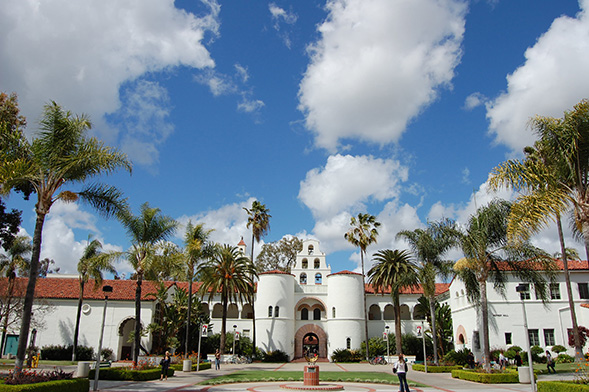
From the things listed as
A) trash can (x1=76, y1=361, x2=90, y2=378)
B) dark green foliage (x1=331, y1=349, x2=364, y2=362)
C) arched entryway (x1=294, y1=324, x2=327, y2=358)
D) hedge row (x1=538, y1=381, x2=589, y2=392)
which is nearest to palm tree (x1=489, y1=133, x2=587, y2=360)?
hedge row (x1=538, y1=381, x2=589, y2=392)

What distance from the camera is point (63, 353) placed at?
40.1 m

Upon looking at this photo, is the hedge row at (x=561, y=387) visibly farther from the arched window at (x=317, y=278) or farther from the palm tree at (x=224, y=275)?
the arched window at (x=317, y=278)

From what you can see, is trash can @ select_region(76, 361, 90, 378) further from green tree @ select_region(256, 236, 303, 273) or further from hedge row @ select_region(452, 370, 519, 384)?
green tree @ select_region(256, 236, 303, 273)

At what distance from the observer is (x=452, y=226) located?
25.9 meters

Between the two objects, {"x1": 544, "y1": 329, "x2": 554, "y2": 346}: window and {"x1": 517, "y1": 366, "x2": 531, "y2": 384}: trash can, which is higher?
{"x1": 544, "y1": 329, "x2": 554, "y2": 346}: window

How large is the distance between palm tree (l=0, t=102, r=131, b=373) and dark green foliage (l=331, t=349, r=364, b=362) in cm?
3556

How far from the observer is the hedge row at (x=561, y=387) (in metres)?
12.0


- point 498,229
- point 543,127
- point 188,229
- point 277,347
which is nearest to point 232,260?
point 188,229

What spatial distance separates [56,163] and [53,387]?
7.57m

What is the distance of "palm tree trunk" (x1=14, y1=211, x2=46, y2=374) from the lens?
44.6 ft

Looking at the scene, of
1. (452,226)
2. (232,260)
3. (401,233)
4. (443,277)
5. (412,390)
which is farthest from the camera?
(232,260)

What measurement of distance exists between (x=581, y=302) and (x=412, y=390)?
26579 millimetres

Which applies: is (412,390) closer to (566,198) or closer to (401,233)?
(566,198)

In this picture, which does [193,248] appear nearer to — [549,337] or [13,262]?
[13,262]
